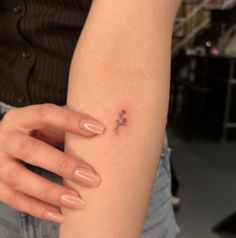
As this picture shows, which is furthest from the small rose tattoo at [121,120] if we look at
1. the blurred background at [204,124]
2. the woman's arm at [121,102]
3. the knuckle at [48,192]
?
the blurred background at [204,124]

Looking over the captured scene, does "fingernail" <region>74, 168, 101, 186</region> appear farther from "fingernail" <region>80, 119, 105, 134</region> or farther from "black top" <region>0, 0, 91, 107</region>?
"black top" <region>0, 0, 91, 107</region>

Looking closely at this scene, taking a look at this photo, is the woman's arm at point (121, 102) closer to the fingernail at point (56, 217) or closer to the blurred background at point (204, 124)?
the fingernail at point (56, 217)

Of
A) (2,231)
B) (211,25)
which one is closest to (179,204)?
(2,231)

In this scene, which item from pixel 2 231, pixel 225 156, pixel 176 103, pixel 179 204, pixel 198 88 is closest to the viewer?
pixel 2 231

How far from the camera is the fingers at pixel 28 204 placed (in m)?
0.46

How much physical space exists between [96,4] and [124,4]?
3 cm

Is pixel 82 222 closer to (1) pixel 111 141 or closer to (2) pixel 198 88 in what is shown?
(1) pixel 111 141

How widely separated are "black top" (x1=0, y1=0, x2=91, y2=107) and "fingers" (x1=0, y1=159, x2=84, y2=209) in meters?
0.17

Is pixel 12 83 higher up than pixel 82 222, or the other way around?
pixel 12 83

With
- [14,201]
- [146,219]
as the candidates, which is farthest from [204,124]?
[14,201]

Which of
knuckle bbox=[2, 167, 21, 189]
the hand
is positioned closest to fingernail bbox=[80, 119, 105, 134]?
the hand

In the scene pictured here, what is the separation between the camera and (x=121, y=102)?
0.43 metres

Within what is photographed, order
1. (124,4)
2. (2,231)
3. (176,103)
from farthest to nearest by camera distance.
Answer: (176,103)
(2,231)
(124,4)

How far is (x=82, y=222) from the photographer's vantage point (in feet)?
1.37
